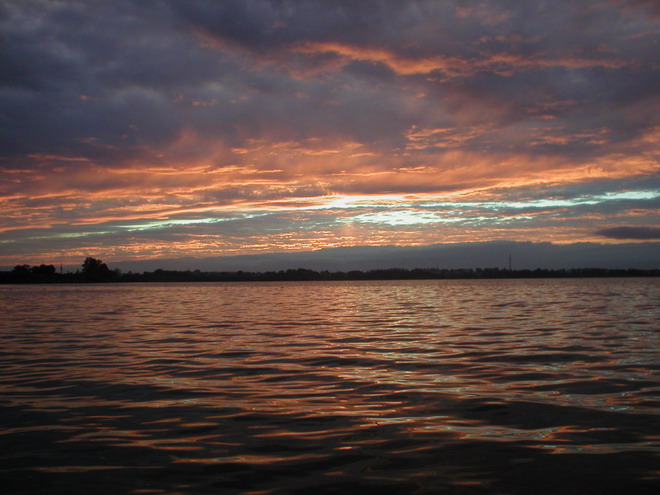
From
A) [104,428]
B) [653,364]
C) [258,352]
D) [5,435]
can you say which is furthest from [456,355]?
[5,435]

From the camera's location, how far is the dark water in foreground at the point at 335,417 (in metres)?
7.25

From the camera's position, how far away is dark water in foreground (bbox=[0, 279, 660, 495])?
23.8ft

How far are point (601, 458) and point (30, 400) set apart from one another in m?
11.2

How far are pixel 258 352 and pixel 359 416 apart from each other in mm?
9461

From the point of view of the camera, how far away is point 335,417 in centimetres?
1028

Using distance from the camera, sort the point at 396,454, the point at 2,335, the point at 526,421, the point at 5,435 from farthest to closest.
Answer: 1. the point at 2,335
2. the point at 526,421
3. the point at 5,435
4. the point at 396,454

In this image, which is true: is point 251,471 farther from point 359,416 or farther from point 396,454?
point 359,416

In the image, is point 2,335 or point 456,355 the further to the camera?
point 2,335

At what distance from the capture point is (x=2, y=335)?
25.5 m

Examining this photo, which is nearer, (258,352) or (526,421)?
(526,421)

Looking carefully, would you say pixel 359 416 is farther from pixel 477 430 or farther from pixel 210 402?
pixel 210 402

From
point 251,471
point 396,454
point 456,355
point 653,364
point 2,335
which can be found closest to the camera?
point 251,471

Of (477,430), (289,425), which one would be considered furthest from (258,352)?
(477,430)

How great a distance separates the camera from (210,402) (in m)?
11.6
